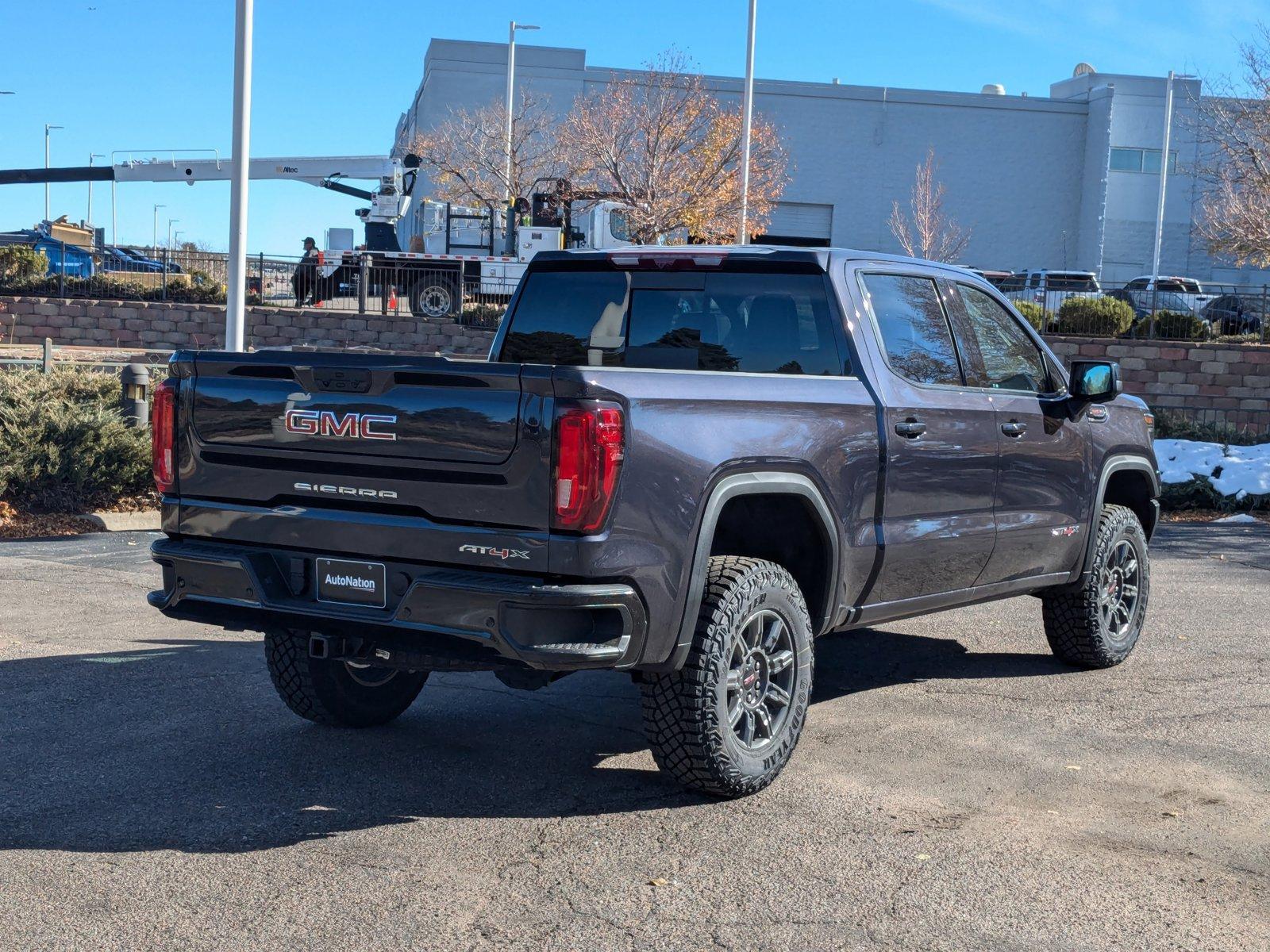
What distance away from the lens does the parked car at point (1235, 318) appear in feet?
87.8

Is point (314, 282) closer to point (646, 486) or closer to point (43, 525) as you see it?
point (43, 525)

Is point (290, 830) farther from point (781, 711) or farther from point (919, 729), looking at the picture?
point (919, 729)

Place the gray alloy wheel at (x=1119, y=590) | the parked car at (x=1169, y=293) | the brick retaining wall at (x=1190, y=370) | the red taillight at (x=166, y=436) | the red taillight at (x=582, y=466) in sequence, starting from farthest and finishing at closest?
the parked car at (x=1169, y=293) → the brick retaining wall at (x=1190, y=370) → the gray alloy wheel at (x=1119, y=590) → the red taillight at (x=166, y=436) → the red taillight at (x=582, y=466)

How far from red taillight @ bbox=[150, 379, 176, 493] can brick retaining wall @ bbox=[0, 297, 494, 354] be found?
923 inches

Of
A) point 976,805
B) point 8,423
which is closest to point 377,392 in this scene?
point 976,805

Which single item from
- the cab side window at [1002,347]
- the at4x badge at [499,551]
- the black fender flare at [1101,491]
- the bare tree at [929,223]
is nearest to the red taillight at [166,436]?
the at4x badge at [499,551]

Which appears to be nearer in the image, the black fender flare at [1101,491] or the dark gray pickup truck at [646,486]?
the dark gray pickup truck at [646,486]

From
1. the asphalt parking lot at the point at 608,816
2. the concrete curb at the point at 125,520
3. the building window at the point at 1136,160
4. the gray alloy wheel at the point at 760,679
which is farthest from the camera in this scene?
the building window at the point at 1136,160

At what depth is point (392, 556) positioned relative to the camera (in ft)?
15.1

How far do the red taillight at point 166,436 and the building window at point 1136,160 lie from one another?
196ft

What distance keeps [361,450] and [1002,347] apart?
11.2 ft

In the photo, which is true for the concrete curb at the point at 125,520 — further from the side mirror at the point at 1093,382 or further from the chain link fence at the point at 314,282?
the chain link fence at the point at 314,282

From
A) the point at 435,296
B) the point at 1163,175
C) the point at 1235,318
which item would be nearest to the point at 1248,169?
the point at 1235,318

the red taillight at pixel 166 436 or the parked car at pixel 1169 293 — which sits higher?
the parked car at pixel 1169 293
